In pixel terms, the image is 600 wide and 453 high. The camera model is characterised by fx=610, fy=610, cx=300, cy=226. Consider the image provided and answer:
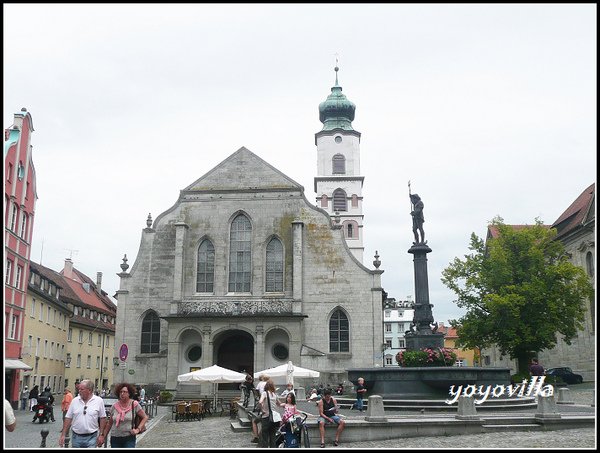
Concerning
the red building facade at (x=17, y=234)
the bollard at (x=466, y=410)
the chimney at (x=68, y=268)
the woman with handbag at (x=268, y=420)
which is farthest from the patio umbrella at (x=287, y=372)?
the chimney at (x=68, y=268)

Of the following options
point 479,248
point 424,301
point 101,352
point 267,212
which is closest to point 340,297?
point 267,212

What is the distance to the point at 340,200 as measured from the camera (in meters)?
70.0

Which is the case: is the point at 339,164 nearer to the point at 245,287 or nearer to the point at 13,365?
the point at 245,287

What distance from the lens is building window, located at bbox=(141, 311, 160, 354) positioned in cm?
3812

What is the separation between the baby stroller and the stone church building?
888 inches

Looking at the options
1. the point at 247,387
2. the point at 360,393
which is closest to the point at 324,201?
the point at 247,387

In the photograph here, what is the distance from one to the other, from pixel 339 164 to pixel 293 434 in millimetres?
60697

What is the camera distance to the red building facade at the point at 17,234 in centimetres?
3328

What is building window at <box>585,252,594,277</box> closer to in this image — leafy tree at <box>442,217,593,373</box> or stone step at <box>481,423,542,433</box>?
leafy tree at <box>442,217,593,373</box>

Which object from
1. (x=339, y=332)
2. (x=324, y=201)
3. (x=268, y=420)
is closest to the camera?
(x=268, y=420)

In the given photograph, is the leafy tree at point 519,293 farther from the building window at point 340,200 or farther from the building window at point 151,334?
the building window at point 340,200

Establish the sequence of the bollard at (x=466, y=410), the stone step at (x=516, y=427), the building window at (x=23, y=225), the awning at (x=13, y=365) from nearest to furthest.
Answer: the bollard at (x=466, y=410), the stone step at (x=516, y=427), the awning at (x=13, y=365), the building window at (x=23, y=225)

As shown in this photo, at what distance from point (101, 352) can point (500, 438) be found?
50.8 meters

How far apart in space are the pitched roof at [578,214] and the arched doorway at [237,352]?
81.1ft
